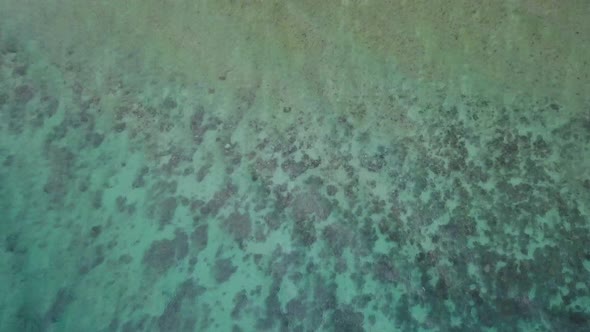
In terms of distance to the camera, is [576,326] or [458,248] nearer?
[576,326]

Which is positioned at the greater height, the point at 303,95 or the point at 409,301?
the point at 303,95

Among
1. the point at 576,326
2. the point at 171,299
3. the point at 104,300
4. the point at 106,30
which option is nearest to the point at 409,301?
the point at 576,326

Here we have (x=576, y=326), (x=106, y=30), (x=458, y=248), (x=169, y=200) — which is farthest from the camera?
(x=106, y=30)

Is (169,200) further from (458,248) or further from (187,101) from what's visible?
(458,248)

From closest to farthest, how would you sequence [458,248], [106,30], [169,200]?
[458,248] < [169,200] < [106,30]

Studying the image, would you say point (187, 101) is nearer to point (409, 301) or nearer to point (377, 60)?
point (377, 60)

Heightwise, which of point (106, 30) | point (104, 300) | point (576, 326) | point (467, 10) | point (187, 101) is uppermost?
point (467, 10)
